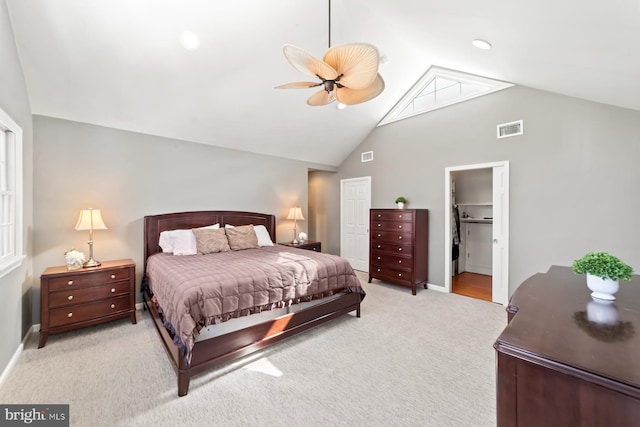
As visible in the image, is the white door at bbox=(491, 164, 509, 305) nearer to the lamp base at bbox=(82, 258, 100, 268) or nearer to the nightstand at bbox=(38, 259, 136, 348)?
the nightstand at bbox=(38, 259, 136, 348)

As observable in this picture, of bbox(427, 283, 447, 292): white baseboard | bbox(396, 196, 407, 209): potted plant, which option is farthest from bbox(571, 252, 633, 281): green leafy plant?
bbox(396, 196, 407, 209): potted plant

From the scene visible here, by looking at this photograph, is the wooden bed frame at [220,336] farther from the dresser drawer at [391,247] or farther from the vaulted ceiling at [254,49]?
the dresser drawer at [391,247]

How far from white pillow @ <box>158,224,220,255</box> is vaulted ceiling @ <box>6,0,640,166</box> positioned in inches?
58.2

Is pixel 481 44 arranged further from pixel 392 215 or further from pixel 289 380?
pixel 289 380

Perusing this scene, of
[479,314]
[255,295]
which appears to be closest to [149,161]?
[255,295]

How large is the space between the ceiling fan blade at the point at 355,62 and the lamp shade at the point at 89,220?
10.1ft

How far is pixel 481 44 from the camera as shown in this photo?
8.64 feet

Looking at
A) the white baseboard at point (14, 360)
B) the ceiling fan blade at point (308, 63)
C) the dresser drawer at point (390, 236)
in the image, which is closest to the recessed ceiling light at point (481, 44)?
the ceiling fan blade at point (308, 63)

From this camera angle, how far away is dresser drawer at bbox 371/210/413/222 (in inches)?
173

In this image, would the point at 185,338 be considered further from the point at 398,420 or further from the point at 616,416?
the point at 616,416

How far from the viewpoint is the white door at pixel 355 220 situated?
569cm

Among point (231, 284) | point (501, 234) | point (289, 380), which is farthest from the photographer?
point (501, 234)

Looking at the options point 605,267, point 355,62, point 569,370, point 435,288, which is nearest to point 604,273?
point 605,267

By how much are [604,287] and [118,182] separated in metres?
4.76
